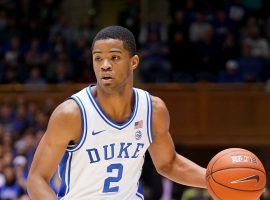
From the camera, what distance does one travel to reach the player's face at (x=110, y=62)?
4.03 m

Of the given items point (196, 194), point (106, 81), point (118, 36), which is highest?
point (118, 36)

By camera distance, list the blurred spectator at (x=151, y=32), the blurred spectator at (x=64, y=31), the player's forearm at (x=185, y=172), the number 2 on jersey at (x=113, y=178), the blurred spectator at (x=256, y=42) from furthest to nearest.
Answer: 1. the blurred spectator at (x=64, y=31)
2. the blurred spectator at (x=151, y=32)
3. the blurred spectator at (x=256, y=42)
4. the player's forearm at (x=185, y=172)
5. the number 2 on jersey at (x=113, y=178)

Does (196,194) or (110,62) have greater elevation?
(110,62)

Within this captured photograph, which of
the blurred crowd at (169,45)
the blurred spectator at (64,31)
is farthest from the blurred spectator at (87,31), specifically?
the blurred spectator at (64,31)

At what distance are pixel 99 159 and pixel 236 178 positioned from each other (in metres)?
0.80

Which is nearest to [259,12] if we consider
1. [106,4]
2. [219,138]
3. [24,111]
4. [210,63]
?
[210,63]

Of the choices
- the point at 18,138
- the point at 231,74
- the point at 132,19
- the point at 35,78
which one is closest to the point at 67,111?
the point at 18,138

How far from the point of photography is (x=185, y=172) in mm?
4570

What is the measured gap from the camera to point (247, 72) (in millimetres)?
12508

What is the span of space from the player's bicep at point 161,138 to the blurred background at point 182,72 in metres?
6.67

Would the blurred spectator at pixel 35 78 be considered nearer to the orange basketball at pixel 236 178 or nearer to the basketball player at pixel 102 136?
the basketball player at pixel 102 136

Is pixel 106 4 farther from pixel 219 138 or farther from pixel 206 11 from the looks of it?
pixel 219 138

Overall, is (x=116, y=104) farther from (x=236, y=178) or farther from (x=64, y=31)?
(x=64, y=31)

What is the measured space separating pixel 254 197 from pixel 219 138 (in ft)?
27.7
